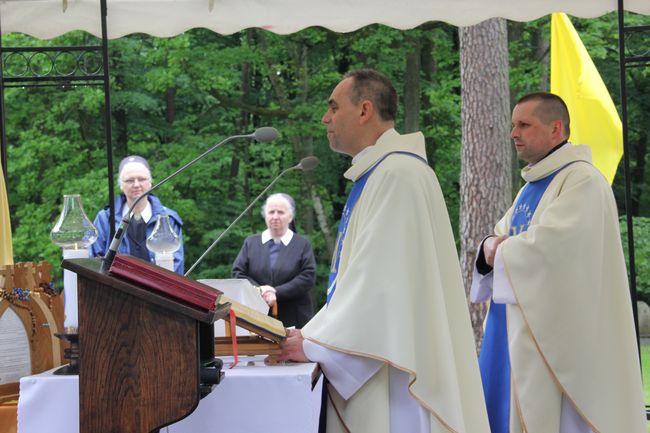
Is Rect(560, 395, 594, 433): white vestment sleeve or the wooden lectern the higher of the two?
the wooden lectern

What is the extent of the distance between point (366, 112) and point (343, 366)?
92 cm

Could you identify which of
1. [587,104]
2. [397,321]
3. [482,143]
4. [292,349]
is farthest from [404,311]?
[482,143]

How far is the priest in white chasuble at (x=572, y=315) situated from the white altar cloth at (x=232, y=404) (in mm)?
2084

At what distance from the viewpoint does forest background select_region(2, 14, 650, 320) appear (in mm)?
16266

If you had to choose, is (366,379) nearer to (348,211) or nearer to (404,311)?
(404,311)

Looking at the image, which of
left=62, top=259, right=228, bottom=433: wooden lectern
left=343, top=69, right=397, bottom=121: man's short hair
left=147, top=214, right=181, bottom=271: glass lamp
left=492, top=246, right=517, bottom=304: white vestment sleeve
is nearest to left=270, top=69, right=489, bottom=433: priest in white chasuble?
left=343, top=69, right=397, bottom=121: man's short hair

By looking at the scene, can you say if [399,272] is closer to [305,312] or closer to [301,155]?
[305,312]

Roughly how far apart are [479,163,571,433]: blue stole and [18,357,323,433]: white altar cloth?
238 cm

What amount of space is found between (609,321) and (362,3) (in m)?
2.50

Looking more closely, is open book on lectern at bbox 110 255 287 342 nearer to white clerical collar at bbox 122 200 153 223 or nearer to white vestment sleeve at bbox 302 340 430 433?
white vestment sleeve at bbox 302 340 430 433

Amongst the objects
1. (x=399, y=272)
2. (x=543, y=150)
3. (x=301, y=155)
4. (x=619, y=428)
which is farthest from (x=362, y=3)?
(x=301, y=155)

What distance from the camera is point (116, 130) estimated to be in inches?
698

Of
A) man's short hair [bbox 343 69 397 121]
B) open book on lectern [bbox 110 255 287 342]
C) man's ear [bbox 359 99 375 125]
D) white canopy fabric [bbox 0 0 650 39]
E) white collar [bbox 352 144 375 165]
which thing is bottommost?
open book on lectern [bbox 110 255 287 342]

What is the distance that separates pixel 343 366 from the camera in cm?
312
